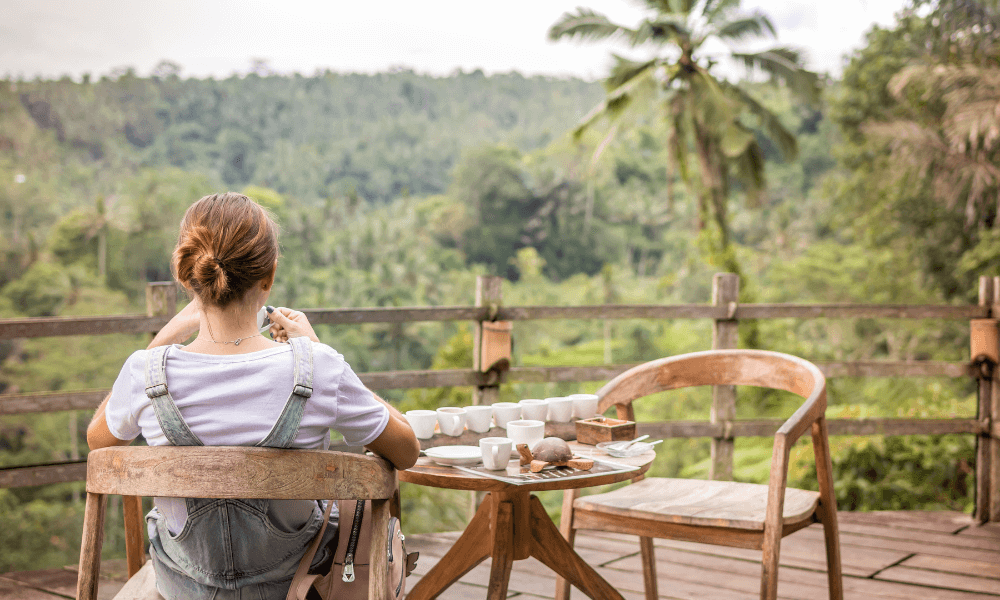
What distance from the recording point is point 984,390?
3.56m

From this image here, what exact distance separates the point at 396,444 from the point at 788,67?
15998 millimetres

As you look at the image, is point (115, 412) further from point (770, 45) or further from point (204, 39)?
point (204, 39)

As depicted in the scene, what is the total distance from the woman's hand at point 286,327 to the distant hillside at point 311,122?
1246 inches

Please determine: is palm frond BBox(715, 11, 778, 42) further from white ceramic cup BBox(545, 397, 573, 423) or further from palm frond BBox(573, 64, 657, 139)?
white ceramic cup BBox(545, 397, 573, 423)

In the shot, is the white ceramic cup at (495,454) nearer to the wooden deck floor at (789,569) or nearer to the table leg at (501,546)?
the table leg at (501,546)

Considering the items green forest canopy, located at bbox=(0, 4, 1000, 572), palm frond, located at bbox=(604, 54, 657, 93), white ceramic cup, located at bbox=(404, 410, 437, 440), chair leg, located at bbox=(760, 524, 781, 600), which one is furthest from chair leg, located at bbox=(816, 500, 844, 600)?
palm frond, located at bbox=(604, 54, 657, 93)

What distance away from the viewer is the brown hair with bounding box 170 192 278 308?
120 cm

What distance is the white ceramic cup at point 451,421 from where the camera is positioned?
169 cm

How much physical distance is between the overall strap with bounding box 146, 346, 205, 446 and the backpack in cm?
26

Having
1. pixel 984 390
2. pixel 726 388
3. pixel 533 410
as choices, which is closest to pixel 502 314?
pixel 726 388

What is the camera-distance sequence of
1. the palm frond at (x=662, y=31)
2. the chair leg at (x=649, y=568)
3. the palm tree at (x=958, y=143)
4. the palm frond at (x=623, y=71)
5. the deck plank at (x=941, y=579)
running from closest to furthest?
the chair leg at (x=649, y=568) < the deck plank at (x=941, y=579) < the palm tree at (x=958, y=143) < the palm frond at (x=662, y=31) < the palm frond at (x=623, y=71)

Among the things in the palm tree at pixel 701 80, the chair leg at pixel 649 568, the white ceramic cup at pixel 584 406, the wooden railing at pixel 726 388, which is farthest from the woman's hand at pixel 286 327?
the palm tree at pixel 701 80

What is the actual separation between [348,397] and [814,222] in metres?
26.8

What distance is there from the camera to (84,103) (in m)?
30.3
